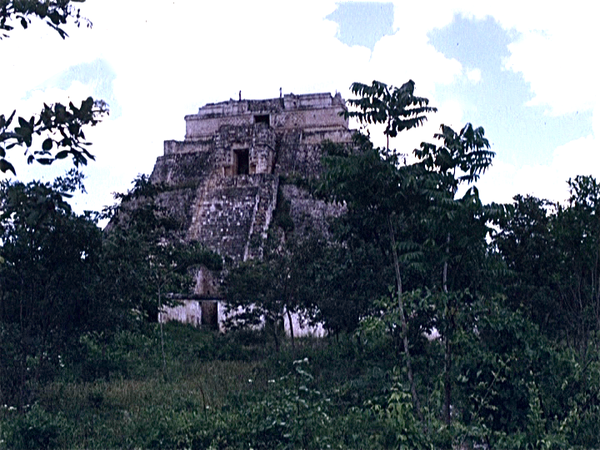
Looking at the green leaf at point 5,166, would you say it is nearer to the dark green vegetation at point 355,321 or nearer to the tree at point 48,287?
the dark green vegetation at point 355,321

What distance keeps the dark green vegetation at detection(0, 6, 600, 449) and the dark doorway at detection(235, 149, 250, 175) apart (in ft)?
49.0

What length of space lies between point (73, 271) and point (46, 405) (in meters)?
2.01

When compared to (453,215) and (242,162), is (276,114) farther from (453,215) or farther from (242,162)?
(453,215)

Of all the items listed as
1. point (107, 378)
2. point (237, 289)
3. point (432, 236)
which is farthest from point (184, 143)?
point (432, 236)

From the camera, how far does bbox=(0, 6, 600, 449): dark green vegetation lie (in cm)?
791

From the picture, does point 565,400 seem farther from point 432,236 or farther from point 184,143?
point 184,143

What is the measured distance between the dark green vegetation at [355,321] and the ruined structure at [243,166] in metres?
10.9

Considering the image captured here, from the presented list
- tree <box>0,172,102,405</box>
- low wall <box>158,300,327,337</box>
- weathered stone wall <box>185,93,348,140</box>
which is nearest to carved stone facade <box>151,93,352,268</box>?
weathered stone wall <box>185,93,348,140</box>

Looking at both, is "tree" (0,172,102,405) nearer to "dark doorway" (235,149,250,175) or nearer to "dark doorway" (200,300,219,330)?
"dark doorway" (200,300,219,330)

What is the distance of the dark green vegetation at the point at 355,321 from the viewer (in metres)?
7.91

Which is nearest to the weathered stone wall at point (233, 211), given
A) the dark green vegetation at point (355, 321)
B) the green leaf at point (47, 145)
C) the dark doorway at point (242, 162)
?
the dark doorway at point (242, 162)

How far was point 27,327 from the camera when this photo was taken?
1052 cm

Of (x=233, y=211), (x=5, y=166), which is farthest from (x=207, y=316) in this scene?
(x=5, y=166)

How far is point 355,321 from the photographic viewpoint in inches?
585
